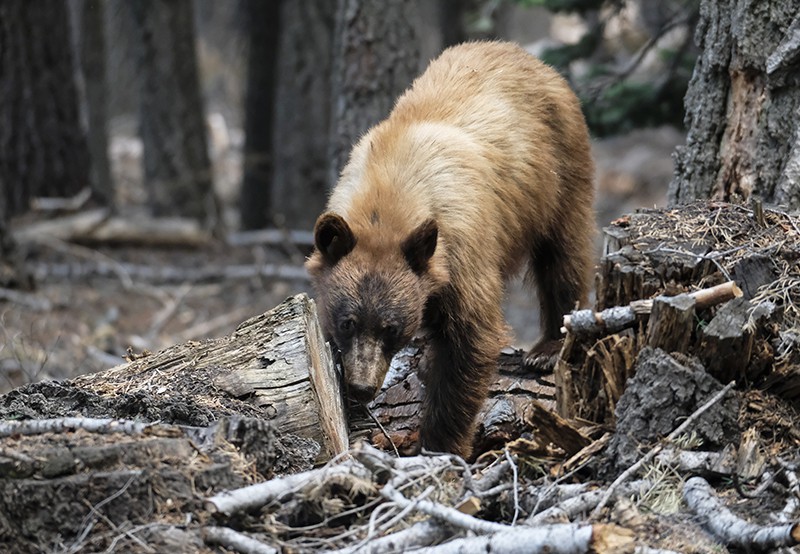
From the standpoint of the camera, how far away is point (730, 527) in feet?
11.4

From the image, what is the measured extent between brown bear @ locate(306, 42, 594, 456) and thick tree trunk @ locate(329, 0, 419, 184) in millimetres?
2088

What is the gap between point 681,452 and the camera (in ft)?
12.9

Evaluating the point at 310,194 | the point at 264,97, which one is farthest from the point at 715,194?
the point at 264,97

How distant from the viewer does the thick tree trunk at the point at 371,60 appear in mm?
8242

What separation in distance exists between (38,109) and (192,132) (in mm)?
3179

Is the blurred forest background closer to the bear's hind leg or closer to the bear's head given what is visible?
the bear's hind leg

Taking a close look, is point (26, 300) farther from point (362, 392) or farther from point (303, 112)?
point (362, 392)

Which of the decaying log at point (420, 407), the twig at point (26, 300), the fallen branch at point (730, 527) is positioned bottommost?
the twig at point (26, 300)

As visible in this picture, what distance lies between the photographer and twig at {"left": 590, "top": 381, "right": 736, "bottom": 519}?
370 centimetres

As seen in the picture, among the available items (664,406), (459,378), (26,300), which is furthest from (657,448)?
(26,300)

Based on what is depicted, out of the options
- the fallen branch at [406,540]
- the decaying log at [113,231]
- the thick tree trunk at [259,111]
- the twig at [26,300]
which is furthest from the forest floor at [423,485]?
the thick tree trunk at [259,111]

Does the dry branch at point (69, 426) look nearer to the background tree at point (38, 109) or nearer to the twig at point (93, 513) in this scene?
the twig at point (93, 513)

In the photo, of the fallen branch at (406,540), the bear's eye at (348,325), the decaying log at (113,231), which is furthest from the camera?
the decaying log at (113,231)

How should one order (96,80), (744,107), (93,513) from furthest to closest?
(96,80) < (744,107) < (93,513)
